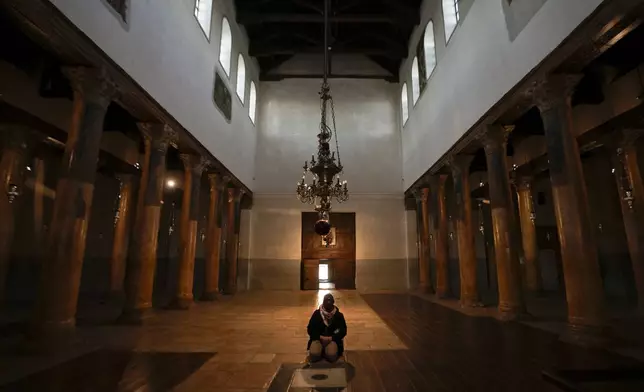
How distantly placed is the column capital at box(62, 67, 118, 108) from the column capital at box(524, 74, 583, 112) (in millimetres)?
7000

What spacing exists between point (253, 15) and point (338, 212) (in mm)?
8505

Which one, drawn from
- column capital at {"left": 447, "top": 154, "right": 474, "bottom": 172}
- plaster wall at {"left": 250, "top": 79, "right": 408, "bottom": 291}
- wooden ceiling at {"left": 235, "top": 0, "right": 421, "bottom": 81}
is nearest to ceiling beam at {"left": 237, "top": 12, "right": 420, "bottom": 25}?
wooden ceiling at {"left": 235, "top": 0, "right": 421, "bottom": 81}

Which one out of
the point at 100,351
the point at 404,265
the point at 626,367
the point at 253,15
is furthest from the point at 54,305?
the point at 404,265

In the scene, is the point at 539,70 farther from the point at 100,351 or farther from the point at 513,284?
the point at 100,351

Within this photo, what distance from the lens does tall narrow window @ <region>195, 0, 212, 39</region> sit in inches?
385

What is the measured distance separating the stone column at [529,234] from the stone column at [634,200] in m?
2.77

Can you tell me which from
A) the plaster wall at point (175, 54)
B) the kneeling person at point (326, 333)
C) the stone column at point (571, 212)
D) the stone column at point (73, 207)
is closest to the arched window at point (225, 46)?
the plaster wall at point (175, 54)

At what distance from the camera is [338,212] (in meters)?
15.6

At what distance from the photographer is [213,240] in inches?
445

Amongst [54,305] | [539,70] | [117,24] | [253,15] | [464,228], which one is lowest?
[54,305]

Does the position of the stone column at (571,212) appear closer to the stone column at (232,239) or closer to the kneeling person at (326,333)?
the kneeling person at (326,333)

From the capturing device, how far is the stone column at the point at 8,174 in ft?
27.1

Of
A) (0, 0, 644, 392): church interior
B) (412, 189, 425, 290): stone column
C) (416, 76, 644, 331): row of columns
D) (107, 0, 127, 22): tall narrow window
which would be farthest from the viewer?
(412, 189, 425, 290): stone column

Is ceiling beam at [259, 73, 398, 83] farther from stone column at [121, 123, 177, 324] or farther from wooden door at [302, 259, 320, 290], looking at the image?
stone column at [121, 123, 177, 324]
